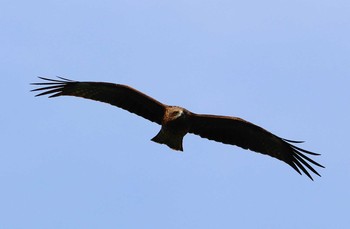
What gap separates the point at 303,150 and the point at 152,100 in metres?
2.96

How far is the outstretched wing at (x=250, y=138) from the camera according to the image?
13.4 m

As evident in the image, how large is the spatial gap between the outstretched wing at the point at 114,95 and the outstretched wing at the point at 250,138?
0.76 metres

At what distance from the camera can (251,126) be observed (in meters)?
13.4

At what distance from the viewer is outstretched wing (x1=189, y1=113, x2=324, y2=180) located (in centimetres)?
1344

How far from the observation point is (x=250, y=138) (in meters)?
13.7

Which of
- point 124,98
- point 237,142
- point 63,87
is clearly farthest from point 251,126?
point 63,87

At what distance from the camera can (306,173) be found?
1359 cm

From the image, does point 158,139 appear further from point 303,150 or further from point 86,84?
point 303,150

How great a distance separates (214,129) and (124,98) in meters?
1.77

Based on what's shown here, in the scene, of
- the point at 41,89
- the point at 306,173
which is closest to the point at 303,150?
the point at 306,173

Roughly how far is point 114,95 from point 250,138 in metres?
2.67

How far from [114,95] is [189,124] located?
4.93 ft

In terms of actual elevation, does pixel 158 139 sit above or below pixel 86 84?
below

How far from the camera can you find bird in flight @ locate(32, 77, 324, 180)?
13133 millimetres
